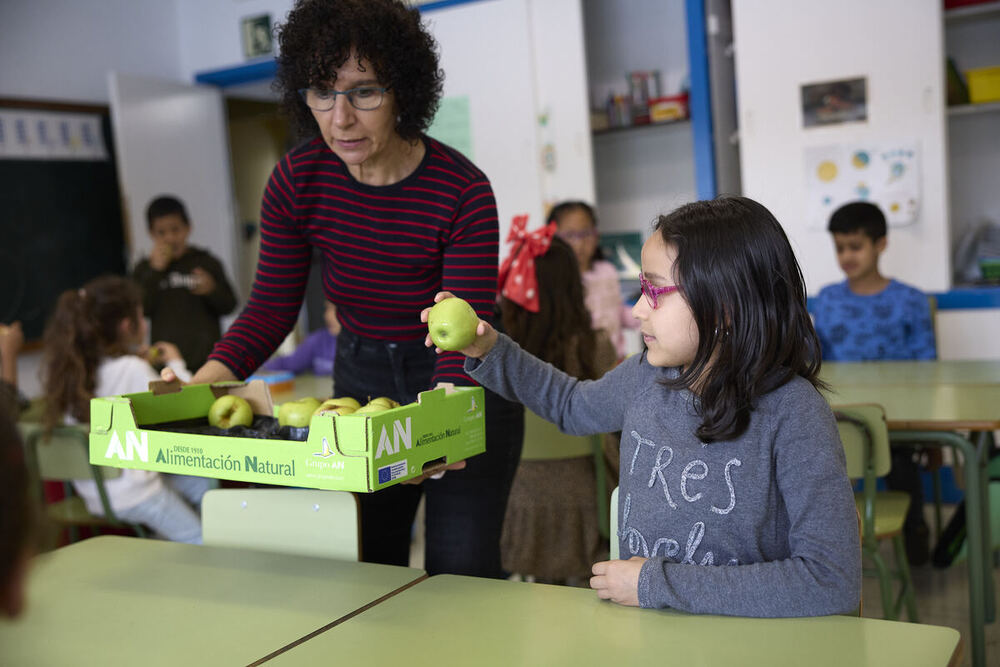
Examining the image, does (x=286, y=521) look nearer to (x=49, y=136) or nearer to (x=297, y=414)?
(x=297, y=414)

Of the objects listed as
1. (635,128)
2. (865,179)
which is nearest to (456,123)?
(635,128)

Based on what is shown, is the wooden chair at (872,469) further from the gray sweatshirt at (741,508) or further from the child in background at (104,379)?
the child in background at (104,379)

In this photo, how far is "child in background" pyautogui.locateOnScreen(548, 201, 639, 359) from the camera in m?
4.02

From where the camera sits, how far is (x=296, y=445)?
126 cm

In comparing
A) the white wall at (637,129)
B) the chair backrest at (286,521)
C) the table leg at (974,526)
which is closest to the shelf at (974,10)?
the white wall at (637,129)

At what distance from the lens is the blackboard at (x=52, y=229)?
4625 mm

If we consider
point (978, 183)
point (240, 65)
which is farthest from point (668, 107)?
point (240, 65)

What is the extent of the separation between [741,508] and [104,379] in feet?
7.24

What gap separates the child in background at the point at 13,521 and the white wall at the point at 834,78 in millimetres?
3949

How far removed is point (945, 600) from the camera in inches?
112

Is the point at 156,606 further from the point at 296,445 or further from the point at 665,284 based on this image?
the point at 665,284

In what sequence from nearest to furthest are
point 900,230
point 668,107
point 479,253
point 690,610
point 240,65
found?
point 690,610 < point 479,253 < point 900,230 < point 668,107 < point 240,65

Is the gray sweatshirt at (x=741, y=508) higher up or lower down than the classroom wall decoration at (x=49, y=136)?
lower down

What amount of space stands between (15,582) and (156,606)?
2.70 ft
